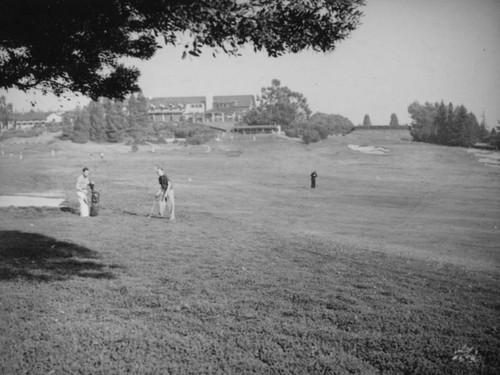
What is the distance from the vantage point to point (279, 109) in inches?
3789

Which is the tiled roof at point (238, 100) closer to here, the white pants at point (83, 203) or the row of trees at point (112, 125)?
the row of trees at point (112, 125)

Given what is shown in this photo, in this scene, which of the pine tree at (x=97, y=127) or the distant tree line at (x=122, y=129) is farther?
the pine tree at (x=97, y=127)

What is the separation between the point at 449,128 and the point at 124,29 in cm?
7092

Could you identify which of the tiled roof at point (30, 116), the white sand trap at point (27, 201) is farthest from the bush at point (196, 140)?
the tiled roof at point (30, 116)

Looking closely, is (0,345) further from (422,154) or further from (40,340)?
(422,154)

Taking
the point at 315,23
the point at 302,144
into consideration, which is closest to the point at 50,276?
the point at 315,23

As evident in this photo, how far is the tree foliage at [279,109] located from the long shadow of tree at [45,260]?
83582 mm

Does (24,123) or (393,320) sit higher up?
(24,123)

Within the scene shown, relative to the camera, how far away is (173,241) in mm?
11820

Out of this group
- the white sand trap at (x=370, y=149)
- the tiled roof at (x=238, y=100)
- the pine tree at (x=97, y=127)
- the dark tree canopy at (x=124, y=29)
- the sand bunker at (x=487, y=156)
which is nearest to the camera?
the dark tree canopy at (x=124, y=29)

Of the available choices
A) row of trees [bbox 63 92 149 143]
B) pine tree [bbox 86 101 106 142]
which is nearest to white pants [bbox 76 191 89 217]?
row of trees [bbox 63 92 149 143]

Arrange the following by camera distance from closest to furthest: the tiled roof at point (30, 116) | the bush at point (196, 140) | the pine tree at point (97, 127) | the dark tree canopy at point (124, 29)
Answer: the dark tree canopy at point (124, 29) < the bush at point (196, 140) < the pine tree at point (97, 127) < the tiled roof at point (30, 116)

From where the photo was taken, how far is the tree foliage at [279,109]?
9388 cm

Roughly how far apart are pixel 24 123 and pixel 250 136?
295ft
